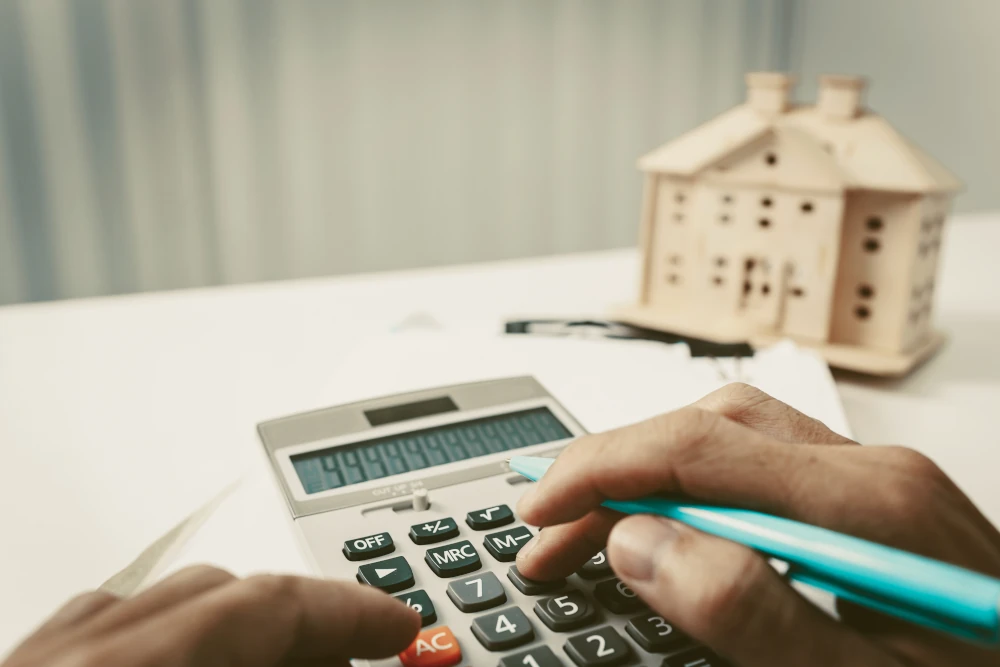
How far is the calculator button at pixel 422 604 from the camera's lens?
1.19 feet

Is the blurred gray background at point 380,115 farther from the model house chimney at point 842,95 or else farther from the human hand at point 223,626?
the human hand at point 223,626

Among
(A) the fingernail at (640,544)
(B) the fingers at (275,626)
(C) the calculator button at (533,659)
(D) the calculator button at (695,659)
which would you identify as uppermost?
(A) the fingernail at (640,544)

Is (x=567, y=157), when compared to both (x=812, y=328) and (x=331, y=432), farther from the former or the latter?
(x=331, y=432)

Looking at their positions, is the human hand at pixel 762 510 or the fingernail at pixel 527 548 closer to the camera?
the human hand at pixel 762 510

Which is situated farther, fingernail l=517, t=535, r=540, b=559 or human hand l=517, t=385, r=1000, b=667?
fingernail l=517, t=535, r=540, b=559

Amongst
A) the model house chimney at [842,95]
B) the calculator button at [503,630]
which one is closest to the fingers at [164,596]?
the calculator button at [503,630]

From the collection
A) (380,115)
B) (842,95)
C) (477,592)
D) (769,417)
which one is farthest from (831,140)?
(380,115)

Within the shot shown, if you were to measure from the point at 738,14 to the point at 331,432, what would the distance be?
2.45m

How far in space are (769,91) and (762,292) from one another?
0.57ft

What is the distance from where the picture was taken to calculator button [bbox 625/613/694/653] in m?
0.35

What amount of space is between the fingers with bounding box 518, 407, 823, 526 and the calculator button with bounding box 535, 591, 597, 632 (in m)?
0.05

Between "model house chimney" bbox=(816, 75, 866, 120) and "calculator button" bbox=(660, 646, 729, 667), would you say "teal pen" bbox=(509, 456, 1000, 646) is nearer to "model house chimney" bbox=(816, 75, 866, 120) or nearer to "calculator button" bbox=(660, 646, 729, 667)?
"calculator button" bbox=(660, 646, 729, 667)

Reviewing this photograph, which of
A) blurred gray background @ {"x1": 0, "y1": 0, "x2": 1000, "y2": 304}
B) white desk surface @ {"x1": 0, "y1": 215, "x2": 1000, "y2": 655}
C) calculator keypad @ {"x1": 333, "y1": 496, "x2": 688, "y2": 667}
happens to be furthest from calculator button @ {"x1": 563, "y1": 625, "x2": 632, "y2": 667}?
blurred gray background @ {"x1": 0, "y1": 0, "x2": 1000, "y2": 304}

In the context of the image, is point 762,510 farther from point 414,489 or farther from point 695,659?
point 414,489
